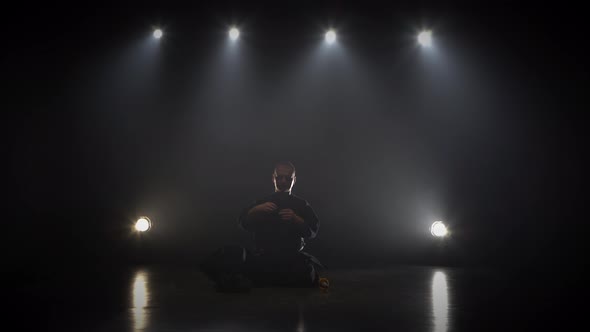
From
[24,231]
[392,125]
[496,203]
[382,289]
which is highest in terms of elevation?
[392,125]

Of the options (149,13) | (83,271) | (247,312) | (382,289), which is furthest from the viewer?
(149,13)

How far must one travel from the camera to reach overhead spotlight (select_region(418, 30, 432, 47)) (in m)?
6.22

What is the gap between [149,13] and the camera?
6.07 metres

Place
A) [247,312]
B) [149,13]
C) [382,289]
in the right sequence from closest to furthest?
[247,312], [382,289], [149,13]

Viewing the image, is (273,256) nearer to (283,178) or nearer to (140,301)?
(283,178)

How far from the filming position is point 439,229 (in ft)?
19.3

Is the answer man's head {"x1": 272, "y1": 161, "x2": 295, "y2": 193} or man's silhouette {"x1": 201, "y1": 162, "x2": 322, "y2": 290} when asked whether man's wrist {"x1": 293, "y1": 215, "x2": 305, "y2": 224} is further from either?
man's head {"x1": 272, "y1": 161, "x2": 295, "y2": 193}

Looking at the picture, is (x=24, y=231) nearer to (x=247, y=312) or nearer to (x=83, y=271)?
(x=83, y=271)

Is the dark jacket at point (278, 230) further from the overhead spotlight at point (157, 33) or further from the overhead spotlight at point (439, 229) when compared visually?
the overhead spotlight at point (157, 33)

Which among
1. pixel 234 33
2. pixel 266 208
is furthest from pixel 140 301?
pixel 234 33

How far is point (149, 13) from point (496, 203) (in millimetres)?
5428

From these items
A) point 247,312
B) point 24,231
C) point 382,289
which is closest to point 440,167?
point 382,289

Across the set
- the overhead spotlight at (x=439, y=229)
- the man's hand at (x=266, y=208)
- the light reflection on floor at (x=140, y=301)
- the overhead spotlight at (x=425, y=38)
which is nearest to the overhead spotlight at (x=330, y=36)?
the overhead spotlight at (x=425, y=38)

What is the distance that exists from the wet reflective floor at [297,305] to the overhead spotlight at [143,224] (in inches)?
65.2
